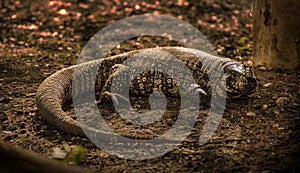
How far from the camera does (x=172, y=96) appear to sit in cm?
601

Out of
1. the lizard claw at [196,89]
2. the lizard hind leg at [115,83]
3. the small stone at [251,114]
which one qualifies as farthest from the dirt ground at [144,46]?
the lizard hind leg at [115,83]

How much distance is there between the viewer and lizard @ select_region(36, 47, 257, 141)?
546cm

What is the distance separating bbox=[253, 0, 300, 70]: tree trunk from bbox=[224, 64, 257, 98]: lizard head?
1.01 meters

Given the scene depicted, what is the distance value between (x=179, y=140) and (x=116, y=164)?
2.45ft

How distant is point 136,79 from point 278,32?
2083mm

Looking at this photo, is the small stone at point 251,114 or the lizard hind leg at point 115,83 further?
the lizard hind leg at point 115,83

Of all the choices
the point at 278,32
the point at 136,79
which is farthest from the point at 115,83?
the point at 278,32

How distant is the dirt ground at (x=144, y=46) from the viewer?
4223 millimetres

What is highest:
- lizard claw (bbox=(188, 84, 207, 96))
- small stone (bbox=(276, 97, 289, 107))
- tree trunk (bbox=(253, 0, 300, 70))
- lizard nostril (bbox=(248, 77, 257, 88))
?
tree trunk (bbox=(253, 0, 300, 70))

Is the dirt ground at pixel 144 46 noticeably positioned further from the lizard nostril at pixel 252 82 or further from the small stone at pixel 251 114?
the lizard nostril at pixel 252 82

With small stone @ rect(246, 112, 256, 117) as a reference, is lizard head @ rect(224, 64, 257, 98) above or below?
above

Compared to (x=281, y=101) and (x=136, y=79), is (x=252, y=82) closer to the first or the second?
(x=281, y=101)

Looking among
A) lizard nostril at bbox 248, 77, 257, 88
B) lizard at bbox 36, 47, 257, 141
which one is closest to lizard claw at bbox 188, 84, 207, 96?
lizard at bbox 36, 47, 257, 141

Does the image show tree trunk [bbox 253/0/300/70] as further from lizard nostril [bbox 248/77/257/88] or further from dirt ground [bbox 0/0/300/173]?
lizard nostril [bbox 248/77/257/88]
